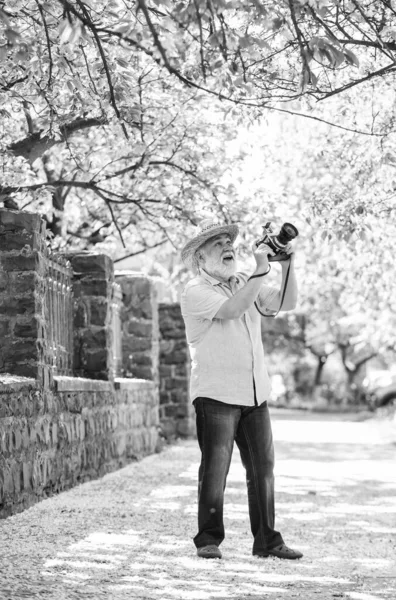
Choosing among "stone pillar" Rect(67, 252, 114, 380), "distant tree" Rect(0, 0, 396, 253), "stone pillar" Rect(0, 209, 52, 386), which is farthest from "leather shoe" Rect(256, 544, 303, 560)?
"stone pillar" Rect(67, 252, 114, 380)

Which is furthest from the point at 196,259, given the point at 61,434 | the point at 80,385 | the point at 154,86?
the point at 154,86

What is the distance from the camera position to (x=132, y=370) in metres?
15.1

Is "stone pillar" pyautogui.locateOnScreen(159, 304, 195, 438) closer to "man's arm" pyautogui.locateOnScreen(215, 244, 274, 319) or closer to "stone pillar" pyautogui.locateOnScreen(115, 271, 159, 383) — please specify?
"stone pillar" pyautogui.locateOnScreen(115, 271, 159, 383)

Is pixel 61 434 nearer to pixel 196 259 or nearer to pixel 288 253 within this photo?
pixel 196 259

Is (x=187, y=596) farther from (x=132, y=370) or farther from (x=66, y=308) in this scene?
(x=132, y=370)

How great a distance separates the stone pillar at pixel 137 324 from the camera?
15109mm

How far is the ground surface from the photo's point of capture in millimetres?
5434

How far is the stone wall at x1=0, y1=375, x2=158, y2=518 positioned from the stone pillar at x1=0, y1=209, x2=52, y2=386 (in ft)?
0.91

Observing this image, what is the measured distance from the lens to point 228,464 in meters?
6.39

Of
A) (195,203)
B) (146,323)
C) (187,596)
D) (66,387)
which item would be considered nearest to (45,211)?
(146,323)

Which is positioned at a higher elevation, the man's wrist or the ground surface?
the man's wrist

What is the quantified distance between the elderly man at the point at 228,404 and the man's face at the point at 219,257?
12cm

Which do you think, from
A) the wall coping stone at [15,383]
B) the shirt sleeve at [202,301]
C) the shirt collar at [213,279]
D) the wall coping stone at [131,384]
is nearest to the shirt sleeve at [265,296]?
the shirt collar at [213,279]

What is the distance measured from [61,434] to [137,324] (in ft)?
17.9
